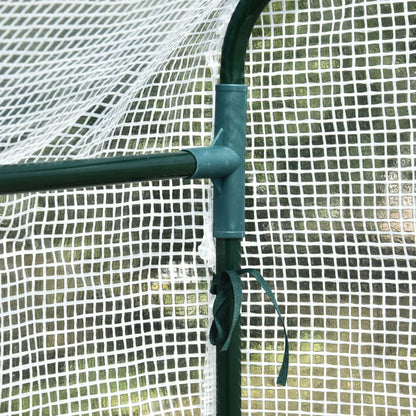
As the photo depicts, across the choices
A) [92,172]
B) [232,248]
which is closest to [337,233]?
[232,248]

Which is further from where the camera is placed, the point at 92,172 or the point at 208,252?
the point at 208,252

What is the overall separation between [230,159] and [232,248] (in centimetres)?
11

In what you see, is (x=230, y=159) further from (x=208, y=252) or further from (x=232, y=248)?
(x=208, y=252)

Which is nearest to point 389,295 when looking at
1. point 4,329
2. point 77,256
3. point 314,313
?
point 314,313

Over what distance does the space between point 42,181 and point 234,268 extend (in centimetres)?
30

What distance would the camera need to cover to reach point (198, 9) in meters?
1.27

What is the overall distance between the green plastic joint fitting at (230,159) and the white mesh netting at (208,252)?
0.30 m

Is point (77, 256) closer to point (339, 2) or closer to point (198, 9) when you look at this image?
point (198, 9)

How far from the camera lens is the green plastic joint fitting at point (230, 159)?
108 centimetres

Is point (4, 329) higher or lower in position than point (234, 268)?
lower

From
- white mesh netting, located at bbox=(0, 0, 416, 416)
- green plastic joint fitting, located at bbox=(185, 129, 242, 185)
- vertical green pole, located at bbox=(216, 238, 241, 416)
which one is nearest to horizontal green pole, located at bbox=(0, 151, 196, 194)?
green plastic joint fitting, located at bbox=(185, 129, 242, 185)

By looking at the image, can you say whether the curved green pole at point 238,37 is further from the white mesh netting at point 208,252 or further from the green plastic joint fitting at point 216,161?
the white mesh netting at point 208,252

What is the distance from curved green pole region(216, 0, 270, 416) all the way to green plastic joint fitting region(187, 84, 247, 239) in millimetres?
12

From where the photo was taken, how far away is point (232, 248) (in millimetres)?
1096
